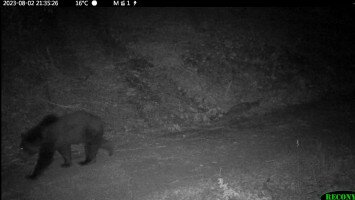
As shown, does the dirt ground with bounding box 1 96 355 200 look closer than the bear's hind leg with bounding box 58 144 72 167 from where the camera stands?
Yes

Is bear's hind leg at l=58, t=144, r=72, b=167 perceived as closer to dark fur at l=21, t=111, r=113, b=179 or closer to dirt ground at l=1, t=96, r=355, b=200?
dark fur at l=21, t=111, r=113, b=179

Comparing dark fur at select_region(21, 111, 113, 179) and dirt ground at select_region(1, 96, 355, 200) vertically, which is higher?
dark fur at select_region(21, 111, 113, 179)

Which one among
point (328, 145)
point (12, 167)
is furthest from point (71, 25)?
point (328, 145)

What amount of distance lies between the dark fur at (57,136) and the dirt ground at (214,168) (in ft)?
0.98

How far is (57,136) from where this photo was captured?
5113mm

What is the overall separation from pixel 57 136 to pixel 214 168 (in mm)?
3209

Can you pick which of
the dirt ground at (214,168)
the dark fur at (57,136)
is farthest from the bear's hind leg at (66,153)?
the dirt ground at (214,168)

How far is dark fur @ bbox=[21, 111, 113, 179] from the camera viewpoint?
5043mm

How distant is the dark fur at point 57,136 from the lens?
504 cm

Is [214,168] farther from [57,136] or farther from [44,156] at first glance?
[44,156]

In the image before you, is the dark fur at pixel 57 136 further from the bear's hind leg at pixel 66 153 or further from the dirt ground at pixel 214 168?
the dirt ground at pixel 214 168

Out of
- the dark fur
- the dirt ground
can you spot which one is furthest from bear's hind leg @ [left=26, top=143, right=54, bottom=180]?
the dirt ground

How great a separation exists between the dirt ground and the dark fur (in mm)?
299

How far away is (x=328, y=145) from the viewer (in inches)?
231
